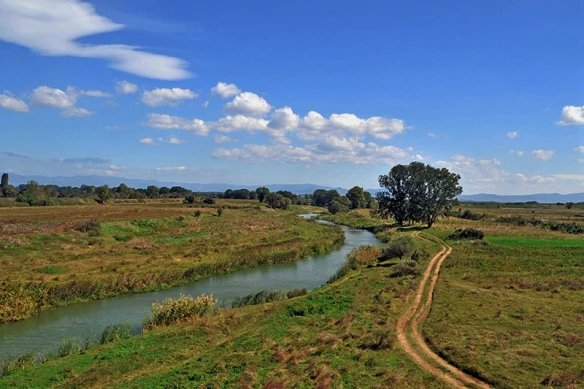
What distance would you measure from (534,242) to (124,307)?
183 feet

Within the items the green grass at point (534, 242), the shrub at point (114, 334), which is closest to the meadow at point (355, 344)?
the shrub at point (114, 334)

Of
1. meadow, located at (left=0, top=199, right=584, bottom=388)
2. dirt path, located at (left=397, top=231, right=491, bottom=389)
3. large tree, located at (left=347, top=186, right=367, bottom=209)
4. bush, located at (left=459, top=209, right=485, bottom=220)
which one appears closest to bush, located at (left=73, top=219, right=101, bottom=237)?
meadow, located at (left=0, top=199, right=584, bottom=388)

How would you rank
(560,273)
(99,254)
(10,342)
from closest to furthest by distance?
(10,342), (560,273), (99,254)

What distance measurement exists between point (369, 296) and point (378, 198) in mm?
73393

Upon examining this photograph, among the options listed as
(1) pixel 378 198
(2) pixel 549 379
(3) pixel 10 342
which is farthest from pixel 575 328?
(1) pixel 378 198

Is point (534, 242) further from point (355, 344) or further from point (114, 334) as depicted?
point (114, 334)

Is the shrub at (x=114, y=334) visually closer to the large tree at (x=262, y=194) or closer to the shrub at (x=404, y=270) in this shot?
the shrub at (x=404, y=270)

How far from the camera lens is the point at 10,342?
23297 mm

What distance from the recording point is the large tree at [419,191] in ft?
287

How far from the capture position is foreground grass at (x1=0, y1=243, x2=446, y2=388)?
16297 mm

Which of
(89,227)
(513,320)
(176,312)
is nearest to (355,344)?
(513,320)

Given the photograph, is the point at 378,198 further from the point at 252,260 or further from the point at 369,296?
the point at 369,296

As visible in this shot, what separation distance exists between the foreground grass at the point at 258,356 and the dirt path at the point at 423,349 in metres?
0.61

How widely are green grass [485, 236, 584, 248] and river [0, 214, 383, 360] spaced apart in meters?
27.5
